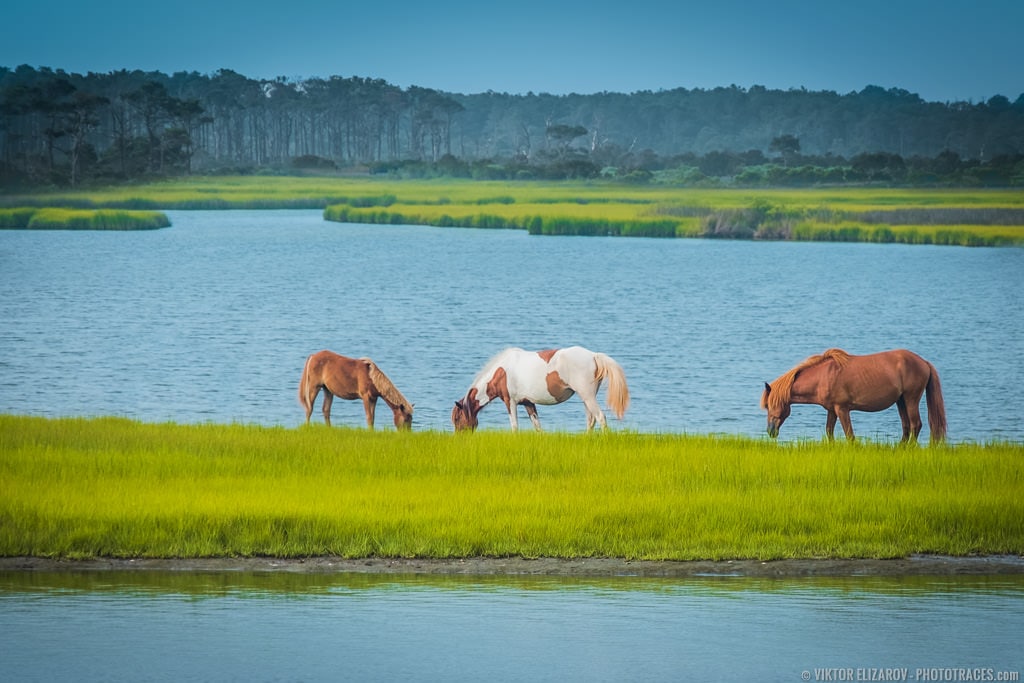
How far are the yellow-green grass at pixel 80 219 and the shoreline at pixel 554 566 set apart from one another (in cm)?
6885

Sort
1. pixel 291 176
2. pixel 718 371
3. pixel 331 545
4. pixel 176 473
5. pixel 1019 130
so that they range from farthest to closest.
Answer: pixel 291 176 → pixel 1019 130 → pixel 718 371 → pixel 176 473 → pixel 331 545

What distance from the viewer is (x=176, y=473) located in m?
13.3

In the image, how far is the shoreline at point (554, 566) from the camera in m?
10.8

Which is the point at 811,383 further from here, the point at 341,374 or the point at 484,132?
the point at 484,132

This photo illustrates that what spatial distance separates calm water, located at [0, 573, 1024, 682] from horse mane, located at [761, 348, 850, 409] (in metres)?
4.98

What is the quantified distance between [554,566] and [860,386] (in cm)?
573

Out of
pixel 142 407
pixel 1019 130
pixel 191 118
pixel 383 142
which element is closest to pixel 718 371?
pixel 142 407

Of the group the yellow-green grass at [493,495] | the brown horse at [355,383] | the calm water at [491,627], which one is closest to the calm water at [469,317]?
the brown horse at [355,383]

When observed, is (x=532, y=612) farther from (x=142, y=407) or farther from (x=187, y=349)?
(x=187, y=349)

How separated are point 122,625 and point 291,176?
305ft

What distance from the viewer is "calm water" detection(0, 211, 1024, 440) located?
87.0 feet

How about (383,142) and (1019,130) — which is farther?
(383,142)

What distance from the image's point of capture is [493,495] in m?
12.3

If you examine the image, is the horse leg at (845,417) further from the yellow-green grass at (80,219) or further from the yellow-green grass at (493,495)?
the yellow-green grass at (80,219)
